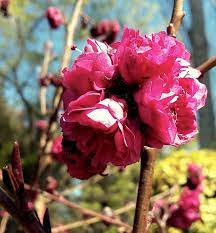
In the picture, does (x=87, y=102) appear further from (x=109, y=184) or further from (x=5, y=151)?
(x=109, y=184)

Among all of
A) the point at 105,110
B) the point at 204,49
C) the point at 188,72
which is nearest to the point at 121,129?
the point at 105,110

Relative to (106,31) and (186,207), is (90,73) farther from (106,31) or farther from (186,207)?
(106,31)

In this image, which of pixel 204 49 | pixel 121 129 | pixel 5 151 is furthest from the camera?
pixel 204 49

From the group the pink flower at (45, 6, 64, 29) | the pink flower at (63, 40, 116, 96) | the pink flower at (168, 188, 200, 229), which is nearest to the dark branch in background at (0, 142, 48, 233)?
the pink flower at (63, 40, 116, 96)

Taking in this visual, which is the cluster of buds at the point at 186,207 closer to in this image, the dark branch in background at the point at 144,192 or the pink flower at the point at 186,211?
the pink flower at the point at 186,211

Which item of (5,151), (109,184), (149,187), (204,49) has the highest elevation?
(149,187)

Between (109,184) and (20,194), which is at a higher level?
(20,194)

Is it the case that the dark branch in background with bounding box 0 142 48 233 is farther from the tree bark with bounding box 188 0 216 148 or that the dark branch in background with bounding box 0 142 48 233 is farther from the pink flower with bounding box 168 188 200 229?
the tree bark with bounding box 188 0 216 148
